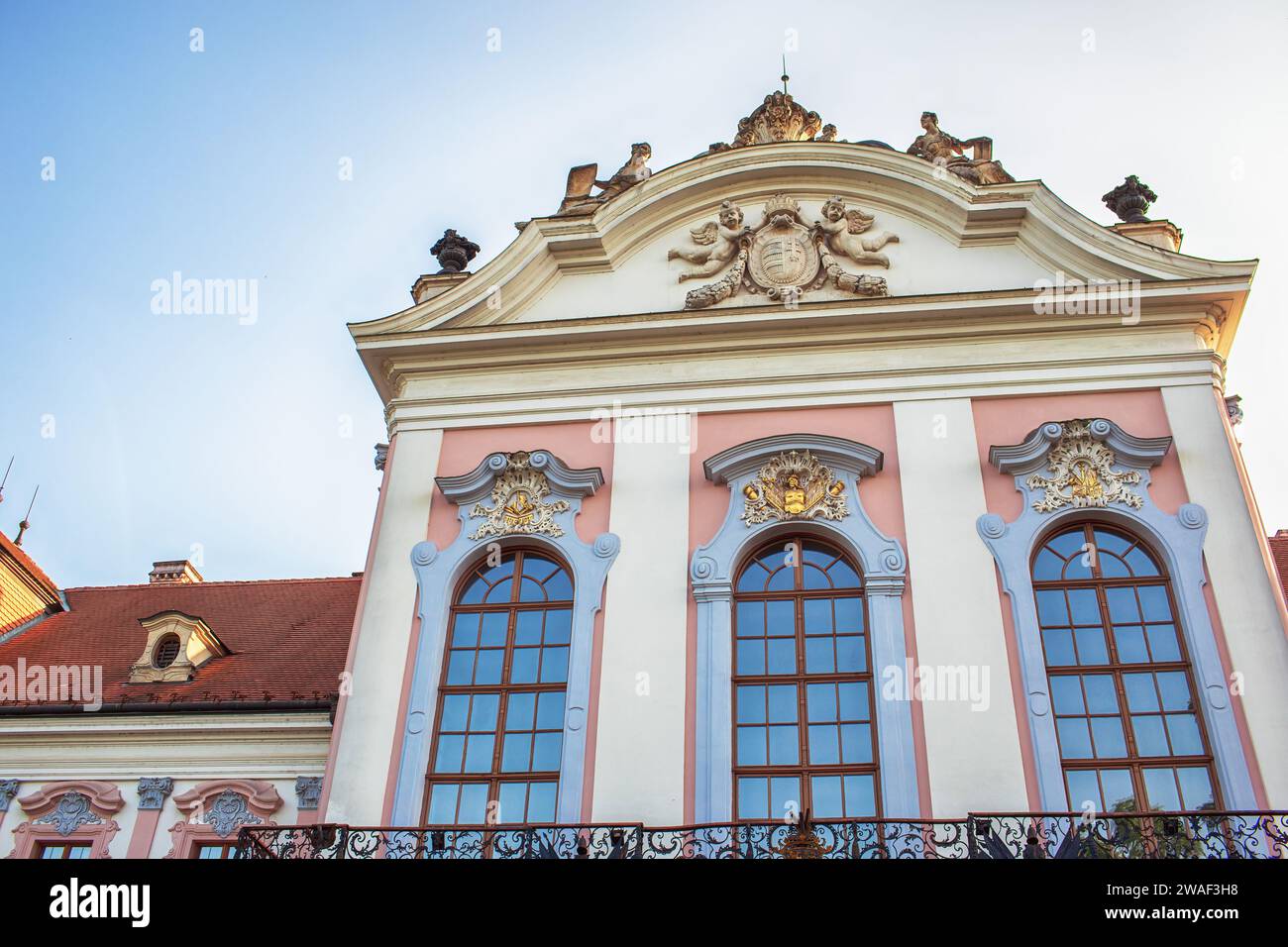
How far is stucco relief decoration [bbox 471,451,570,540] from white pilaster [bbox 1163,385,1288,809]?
5486 millimetres

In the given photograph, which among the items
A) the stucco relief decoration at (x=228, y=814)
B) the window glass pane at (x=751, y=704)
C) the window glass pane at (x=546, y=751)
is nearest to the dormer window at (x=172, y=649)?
the stucco relief decoration at (x=228, y=814)

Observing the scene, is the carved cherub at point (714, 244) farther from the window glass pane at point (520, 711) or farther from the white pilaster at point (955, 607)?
the window glass pane at point (520, 711)

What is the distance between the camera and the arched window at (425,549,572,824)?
10422mm

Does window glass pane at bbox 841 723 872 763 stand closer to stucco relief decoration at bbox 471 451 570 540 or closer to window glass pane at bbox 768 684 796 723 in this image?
window glass pane at bbox 768 684 796 723

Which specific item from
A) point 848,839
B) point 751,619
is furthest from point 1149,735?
point 751,619

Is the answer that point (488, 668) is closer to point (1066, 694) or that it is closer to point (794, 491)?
point (794, 491)

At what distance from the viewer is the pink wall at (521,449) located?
36.6 feet

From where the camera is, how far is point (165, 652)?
14320mm

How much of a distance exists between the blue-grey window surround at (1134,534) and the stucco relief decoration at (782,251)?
8.73ft

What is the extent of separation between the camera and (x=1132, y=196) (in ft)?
43.4

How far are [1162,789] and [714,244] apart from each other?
6807mm
